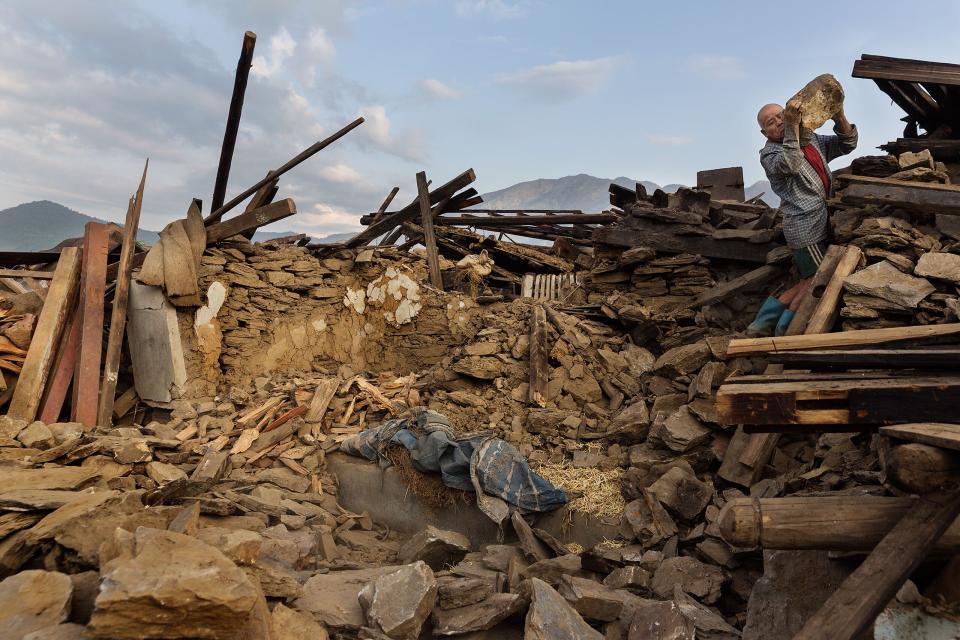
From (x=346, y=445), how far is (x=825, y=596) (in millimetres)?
4939

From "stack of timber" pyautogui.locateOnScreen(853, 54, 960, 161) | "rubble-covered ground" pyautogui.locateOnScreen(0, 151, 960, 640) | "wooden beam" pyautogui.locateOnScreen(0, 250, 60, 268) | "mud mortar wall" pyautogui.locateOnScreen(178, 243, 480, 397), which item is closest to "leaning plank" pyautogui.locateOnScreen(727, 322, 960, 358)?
"rubble-covered ground" pyautogui.locateOnScreen(0, 151, 960, 640)

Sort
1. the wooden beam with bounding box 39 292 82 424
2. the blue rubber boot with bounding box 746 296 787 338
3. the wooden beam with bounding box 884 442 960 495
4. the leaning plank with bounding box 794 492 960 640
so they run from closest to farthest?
the leaning plank with bounding box 794 492 960 640 < the wooden beam with bounding box 884 442 960 495 < the blue rubber boot with bounding box 746 296 787 338 < the wooden beam with bounding box 39 292 82 424

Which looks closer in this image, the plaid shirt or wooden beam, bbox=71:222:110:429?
the plaid shirt

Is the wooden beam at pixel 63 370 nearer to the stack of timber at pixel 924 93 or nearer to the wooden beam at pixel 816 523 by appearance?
the wooden beam at pixel 816 523

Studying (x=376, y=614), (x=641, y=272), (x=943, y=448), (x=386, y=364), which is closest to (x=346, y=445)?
(x=386, y=364)

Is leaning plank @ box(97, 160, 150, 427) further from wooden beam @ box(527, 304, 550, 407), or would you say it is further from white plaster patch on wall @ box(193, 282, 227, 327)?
wooden beam @ box(527, 304, 550, 407)

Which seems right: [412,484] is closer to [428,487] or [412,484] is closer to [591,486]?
[428,487]

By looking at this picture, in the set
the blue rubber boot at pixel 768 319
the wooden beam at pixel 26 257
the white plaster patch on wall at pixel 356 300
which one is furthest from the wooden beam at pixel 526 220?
the wooden beam at pixel 26 257

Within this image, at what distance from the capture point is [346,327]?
8578 mm

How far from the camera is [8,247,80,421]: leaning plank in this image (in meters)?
5.98

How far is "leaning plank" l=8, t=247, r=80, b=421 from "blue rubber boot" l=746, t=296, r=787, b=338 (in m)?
7.54

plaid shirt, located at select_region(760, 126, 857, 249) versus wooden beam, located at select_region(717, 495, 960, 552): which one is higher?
plaid shirt, located at select_region(760, 126, 857, 249)

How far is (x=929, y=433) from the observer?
7.04ft

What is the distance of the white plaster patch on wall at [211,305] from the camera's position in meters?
7.21
